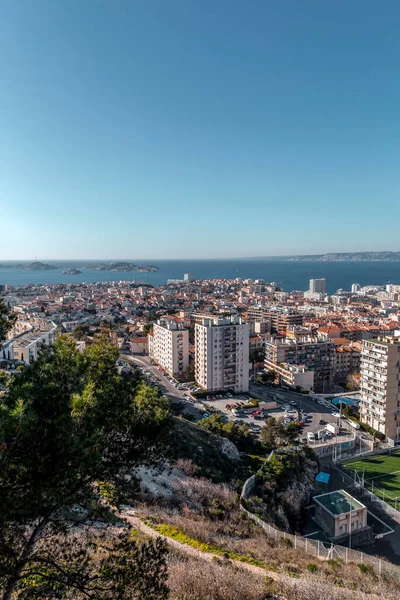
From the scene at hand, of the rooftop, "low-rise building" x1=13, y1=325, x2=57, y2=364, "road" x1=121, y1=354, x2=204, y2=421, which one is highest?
"low-rise building" x1=13, y1=325, x2=57, y2=364

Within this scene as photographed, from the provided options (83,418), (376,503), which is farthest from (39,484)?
(376,503)

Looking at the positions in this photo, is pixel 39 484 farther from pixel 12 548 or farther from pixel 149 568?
pixel 149 568

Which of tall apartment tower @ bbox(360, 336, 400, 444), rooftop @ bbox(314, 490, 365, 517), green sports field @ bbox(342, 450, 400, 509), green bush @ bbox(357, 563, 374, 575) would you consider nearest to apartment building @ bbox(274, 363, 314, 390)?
tall apartment tower @ bbox(360, 336, 400, 444)

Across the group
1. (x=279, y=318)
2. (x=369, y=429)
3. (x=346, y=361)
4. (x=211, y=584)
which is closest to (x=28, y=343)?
(x=369, y=429)

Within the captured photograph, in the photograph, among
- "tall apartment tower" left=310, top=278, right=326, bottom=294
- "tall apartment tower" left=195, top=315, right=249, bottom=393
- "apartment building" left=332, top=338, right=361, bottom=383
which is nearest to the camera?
"tall apartment tower" left=195, top=315, right=249, bottom=393

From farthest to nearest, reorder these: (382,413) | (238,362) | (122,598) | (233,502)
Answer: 1. (238,362)
2. (382,413)
3. (233,502)
4. (122,598)

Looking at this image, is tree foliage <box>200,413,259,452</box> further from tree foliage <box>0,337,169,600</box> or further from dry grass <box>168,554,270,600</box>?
tree foliage <box>0,337,169,600</box>

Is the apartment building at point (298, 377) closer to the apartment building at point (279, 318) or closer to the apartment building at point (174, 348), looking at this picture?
the apartment building at point (174, 348)
